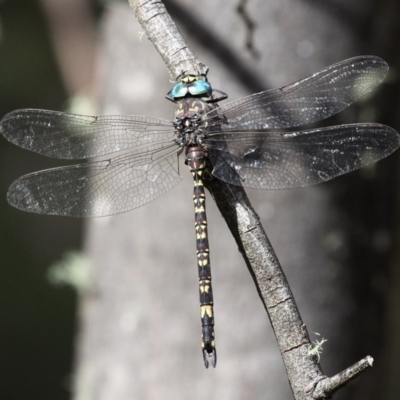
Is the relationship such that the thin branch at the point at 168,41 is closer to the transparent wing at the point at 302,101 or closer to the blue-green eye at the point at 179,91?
the blue-green eye at the point at 179,91

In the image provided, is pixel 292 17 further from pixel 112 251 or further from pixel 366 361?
pixel 366 361

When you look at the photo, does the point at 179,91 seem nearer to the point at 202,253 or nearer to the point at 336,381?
the point at 202,253

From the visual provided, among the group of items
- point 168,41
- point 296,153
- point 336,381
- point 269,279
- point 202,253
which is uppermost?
point 168,41

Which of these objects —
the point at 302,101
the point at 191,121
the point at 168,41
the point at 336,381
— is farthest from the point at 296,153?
the point at 336,381

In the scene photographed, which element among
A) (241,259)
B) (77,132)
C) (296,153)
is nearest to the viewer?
(296,153)

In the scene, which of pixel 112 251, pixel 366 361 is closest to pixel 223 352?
pixel 112 251

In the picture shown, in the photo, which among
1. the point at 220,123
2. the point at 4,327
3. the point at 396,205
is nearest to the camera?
the point at 220,123
